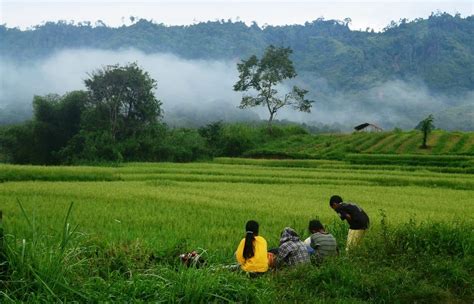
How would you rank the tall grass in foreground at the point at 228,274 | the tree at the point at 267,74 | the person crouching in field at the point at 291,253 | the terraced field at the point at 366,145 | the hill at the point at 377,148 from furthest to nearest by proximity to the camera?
the tree at the point at 267,74 → the terraced field at the point at 366,145 → the hill at the point at 377,148 → the person crouching in field at the point at 291,253 → the tall grass in foreground at the point at 228,274

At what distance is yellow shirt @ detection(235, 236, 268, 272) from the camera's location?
7.32 m

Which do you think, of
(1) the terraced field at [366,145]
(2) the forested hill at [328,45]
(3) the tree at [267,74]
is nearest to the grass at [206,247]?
(1) the terraced field at [366,145]

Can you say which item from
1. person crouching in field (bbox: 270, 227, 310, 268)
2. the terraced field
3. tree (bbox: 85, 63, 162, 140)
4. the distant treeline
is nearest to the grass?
person crouching in field (bbox: 270, 227, 310, 268)

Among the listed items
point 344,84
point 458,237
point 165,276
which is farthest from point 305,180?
point 344,84

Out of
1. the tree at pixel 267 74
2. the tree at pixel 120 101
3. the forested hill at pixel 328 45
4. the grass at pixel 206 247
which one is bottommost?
the grass at pixel 206 247

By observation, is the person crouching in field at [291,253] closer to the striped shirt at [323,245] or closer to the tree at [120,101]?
the striped shirt at [323,245]

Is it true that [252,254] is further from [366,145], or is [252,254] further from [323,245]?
[366,145]

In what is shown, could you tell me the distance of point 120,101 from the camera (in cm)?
4312

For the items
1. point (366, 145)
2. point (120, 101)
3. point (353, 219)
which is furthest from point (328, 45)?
point (353, 219)

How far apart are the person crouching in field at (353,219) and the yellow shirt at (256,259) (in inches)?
80.8

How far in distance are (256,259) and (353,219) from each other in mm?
2462

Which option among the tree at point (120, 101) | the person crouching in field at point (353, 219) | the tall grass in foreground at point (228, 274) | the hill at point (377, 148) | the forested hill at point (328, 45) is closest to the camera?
the tall grass in foreground at point (228, 274)

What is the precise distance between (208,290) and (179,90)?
174827mm

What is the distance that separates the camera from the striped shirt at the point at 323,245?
26.6ft
